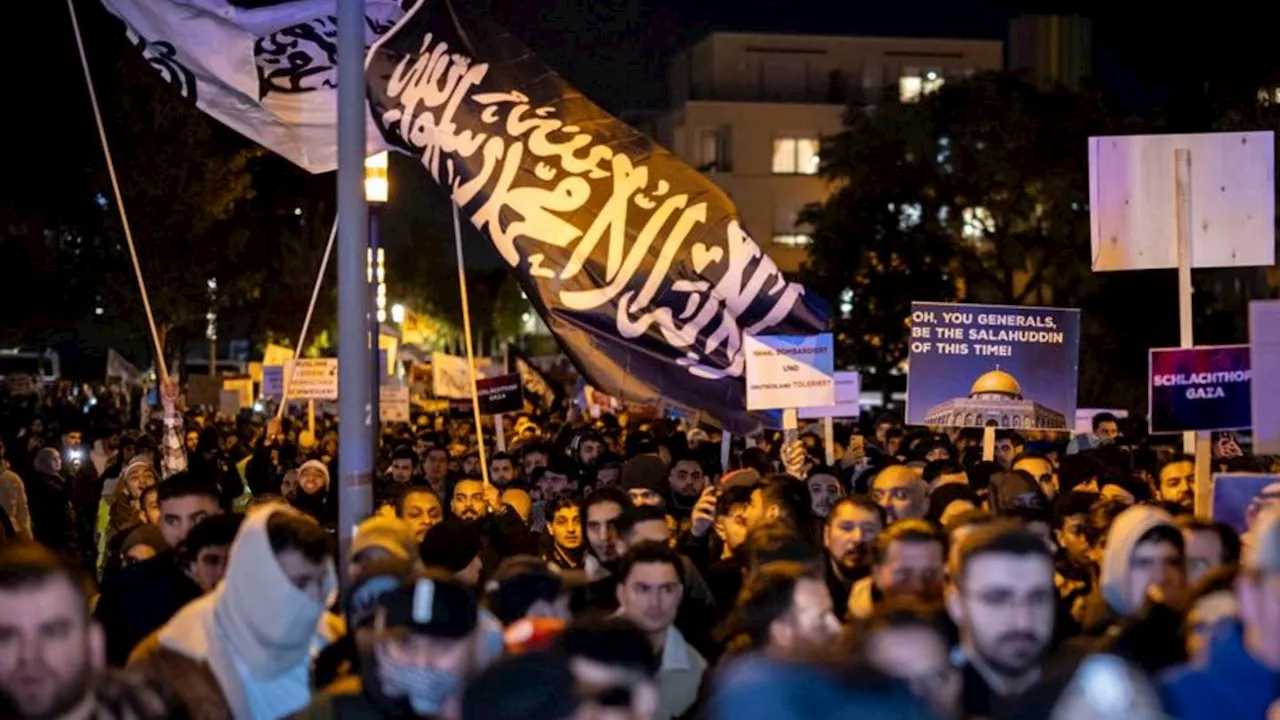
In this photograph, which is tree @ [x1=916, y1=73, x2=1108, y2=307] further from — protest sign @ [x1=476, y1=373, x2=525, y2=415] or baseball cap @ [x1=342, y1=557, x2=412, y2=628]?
baseball cap @ [x1=342, y1=557, x2=412, y2=628]

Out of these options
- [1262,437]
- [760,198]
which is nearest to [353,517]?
[1262,437]

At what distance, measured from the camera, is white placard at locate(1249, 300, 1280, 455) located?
27.9ft

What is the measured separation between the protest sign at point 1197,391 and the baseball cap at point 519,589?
4841mm

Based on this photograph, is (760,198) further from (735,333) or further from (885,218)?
(735,333)

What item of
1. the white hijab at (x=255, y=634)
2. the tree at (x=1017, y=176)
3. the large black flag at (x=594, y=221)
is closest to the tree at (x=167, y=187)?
the tree at (x=1017, y=176)

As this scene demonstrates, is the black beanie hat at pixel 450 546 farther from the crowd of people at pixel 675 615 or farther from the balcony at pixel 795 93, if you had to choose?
the balcony at pixel 795 93

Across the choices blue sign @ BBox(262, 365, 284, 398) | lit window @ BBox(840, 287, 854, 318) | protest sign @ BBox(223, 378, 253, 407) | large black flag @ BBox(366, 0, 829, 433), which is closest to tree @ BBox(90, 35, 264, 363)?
protest sign @ BBox(223, 378, 253, 407)

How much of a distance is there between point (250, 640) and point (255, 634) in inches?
1.0

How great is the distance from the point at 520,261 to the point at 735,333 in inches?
48.1

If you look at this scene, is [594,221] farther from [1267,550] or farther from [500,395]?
[500,395]

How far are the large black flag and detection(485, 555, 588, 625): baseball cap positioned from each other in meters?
3.62

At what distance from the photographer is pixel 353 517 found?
695cm

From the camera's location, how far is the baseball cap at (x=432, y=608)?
466 cm

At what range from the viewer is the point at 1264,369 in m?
8.52
